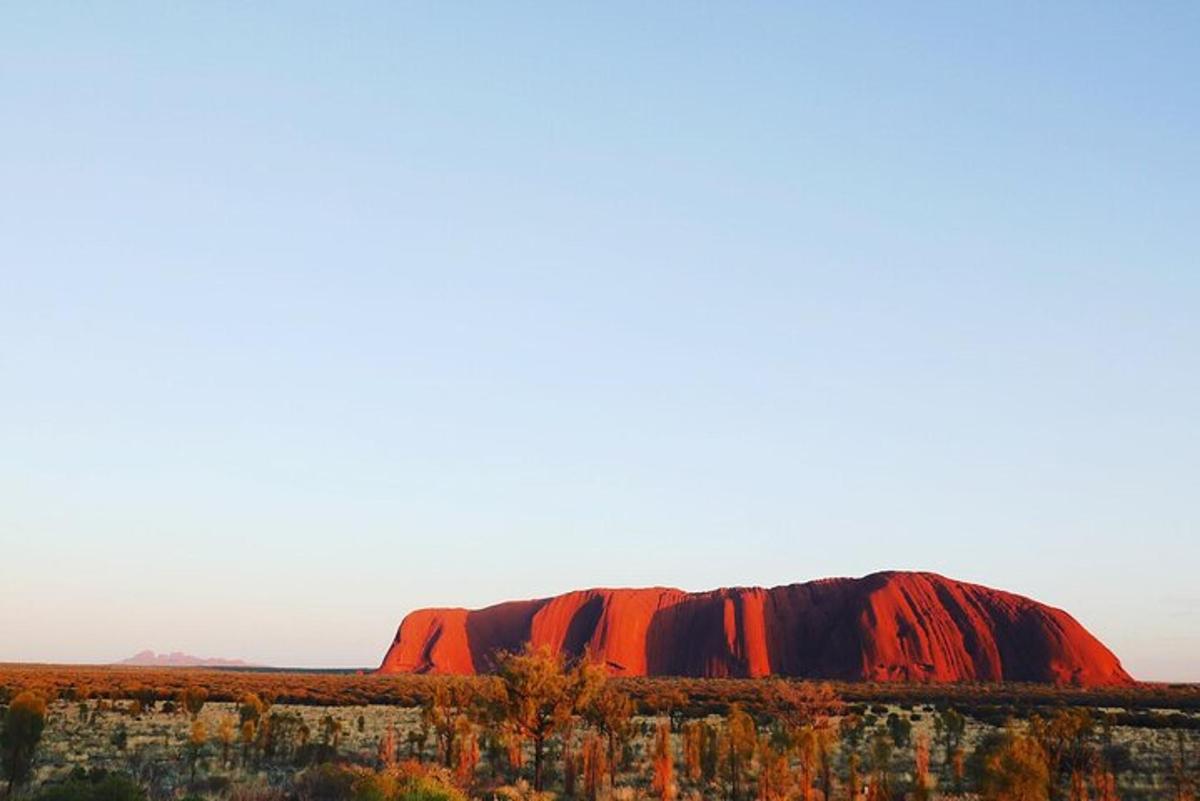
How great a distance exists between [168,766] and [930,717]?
4140 centimetres

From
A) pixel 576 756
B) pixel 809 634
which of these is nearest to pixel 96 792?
pixel 576 756

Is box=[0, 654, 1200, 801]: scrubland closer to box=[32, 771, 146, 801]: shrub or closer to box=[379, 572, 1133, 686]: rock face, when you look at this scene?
box=[32, 771, 146, 801]: shrub

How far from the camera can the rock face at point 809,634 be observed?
120 m

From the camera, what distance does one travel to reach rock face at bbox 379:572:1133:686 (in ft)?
392

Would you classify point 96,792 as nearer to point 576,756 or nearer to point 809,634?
point 576,756

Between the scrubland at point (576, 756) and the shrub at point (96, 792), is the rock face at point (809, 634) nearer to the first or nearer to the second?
the scrubland at point (576, 756)

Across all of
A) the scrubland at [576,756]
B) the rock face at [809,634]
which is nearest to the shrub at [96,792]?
the scrubland at [576,756]

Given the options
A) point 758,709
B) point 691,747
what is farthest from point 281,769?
point 758,709

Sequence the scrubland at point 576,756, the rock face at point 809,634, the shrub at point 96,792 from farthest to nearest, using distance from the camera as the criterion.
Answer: the rock face at point 809,634
the scrubland at point 576,756
the shrub at point 96,792

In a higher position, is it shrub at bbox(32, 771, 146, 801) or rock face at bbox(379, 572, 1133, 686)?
rock face at bbox(379, 572, 1133, 686)

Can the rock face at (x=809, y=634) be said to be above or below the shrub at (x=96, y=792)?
above

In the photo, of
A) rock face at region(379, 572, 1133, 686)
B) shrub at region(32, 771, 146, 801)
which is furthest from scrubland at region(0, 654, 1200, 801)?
rock face at region(379, 572, 1133, 686)

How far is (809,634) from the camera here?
435 ft

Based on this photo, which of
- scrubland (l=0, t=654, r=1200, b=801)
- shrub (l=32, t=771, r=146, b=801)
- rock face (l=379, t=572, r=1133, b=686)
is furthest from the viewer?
rock face (l=379, t=572, r=1133, b=686)
